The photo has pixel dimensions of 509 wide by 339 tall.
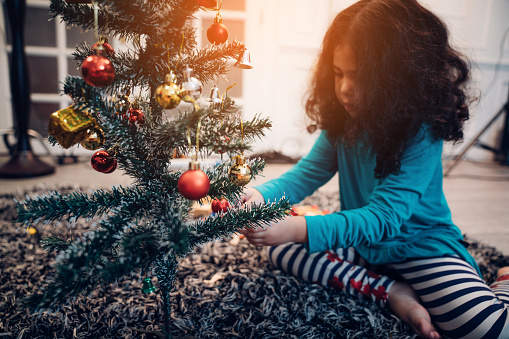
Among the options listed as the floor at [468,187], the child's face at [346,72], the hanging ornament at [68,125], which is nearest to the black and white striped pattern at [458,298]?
Answer: the child's face at [346,72]

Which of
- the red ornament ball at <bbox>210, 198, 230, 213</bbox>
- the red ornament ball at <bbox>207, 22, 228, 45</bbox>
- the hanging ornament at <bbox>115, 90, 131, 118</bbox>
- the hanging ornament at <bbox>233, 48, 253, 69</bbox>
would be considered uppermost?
the red ornament ball at <bbox>207, 22, 228, 45</bbox>

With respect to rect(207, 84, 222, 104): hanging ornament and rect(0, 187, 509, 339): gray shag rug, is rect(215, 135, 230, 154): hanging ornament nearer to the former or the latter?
rect(207, 84, 222, 104): hanging ornament

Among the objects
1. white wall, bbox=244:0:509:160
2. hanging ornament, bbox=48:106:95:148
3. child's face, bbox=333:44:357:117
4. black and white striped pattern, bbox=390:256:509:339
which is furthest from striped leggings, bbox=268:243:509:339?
white wall, bbox=244:0:509:160

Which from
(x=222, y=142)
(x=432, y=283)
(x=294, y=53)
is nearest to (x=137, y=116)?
(x=222, y=142)

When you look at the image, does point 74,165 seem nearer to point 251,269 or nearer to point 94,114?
point 251,269

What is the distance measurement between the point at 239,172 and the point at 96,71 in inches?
8.6

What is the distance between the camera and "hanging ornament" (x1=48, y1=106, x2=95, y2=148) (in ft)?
1.27

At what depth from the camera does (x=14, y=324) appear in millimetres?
610

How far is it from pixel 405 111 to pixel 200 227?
523mm

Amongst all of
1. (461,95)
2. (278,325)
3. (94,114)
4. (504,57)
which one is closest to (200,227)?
(94,114)

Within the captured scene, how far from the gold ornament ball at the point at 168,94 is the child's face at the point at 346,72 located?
0.49 meters

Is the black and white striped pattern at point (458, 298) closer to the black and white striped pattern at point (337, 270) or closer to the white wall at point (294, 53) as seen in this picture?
the black and white striped pattern at point (337, 270)

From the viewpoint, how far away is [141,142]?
432 mm

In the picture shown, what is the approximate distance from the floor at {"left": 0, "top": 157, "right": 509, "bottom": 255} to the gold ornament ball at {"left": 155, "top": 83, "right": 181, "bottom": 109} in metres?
0.81
